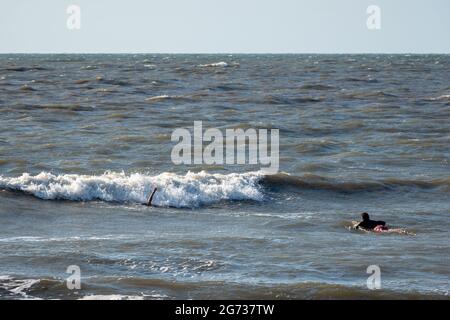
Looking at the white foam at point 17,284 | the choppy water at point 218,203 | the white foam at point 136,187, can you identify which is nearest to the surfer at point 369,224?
the choppy water at point 218,203

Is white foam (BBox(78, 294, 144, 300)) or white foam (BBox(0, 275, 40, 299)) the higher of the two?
white foam (BBox(0, 275, 40, 299))

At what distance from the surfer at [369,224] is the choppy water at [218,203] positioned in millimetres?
363

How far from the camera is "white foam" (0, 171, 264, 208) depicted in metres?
23.5

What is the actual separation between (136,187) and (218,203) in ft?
7.75

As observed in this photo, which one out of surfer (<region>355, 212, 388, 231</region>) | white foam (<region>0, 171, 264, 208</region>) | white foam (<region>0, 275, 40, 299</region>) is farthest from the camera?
white foam (<region>0, 171, 264, 208</region>)

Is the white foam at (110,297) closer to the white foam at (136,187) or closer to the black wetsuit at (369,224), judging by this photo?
the black wetsuit at (369,224)

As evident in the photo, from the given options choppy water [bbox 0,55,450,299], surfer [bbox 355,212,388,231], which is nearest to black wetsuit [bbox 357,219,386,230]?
surfer [bbox 355,212,388,231]

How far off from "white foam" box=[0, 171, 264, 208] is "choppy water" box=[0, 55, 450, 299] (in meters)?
0.05

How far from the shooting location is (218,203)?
23.6 metres

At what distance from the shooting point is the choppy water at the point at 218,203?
49.0 feet

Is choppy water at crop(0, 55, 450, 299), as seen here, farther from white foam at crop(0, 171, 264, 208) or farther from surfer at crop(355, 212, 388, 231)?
surfer at crop(355, 212, 388, 231)

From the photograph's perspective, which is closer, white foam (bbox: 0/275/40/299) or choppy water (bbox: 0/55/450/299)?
white foam (bbox: 0/275/40/299)

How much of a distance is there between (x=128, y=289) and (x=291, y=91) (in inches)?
1720
